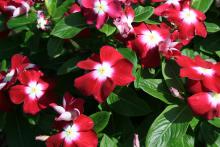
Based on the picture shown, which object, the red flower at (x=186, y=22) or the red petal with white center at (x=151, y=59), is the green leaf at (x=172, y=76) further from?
the red flower at (x=186, y=22)

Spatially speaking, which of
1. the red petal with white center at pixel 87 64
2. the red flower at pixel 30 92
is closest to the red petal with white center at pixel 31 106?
the red flower at pixel 30 92

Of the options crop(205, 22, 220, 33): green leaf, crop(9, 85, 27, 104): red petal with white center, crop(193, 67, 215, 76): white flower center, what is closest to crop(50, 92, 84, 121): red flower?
crop(9, 85, 27, 104): red petal with white center

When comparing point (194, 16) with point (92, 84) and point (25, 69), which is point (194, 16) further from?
point (25, 69)

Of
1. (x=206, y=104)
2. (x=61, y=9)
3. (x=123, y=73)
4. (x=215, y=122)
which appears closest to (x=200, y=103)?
(x=206, y=104)

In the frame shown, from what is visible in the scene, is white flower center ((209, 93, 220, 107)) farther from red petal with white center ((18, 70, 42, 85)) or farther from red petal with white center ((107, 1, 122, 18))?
red petal with white center ((18, 70, 42, 85))

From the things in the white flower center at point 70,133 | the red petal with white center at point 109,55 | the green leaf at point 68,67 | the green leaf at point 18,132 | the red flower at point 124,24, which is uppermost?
the red flower at point 124,24

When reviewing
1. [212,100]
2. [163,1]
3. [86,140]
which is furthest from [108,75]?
[163,1]

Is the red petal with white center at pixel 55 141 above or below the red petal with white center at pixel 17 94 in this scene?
below
